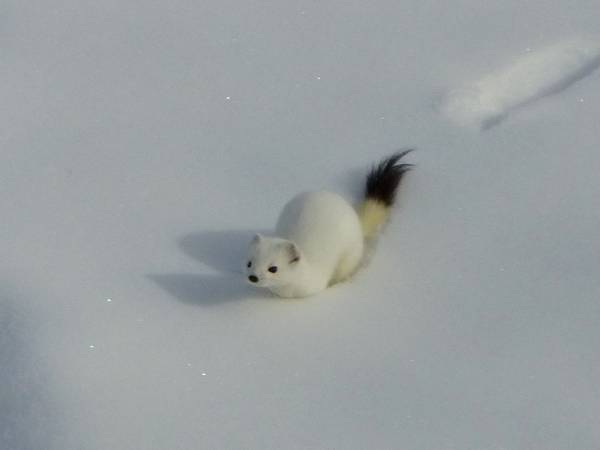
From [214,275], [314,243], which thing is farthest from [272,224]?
[214,275]

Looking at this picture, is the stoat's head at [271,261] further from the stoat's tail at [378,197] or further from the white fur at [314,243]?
the stoat's tail at [378,197]

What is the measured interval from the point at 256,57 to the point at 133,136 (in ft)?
1.97

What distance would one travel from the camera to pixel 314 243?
2.63 m

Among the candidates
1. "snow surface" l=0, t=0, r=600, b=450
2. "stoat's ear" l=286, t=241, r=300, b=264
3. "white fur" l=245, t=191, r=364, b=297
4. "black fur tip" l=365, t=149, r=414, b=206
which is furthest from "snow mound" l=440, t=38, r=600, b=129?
"stoat's ear" l=286, t=241, r=300, b=264

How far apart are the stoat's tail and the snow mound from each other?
408mm

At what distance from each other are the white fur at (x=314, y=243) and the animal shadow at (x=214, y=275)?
94 millimetres

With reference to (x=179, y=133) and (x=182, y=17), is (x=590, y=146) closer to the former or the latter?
(x=179, y=133)

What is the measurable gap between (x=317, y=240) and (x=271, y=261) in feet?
0.74

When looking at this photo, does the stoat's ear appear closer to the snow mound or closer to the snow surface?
the snow surface

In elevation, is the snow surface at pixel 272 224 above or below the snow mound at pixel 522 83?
below

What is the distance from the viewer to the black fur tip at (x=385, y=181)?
2730 millimetres

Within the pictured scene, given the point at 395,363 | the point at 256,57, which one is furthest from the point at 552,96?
the point at 395,363

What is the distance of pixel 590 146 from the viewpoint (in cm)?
289

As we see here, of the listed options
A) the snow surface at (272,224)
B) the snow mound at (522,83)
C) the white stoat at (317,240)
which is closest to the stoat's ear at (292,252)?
the white stoat at (317,240)
